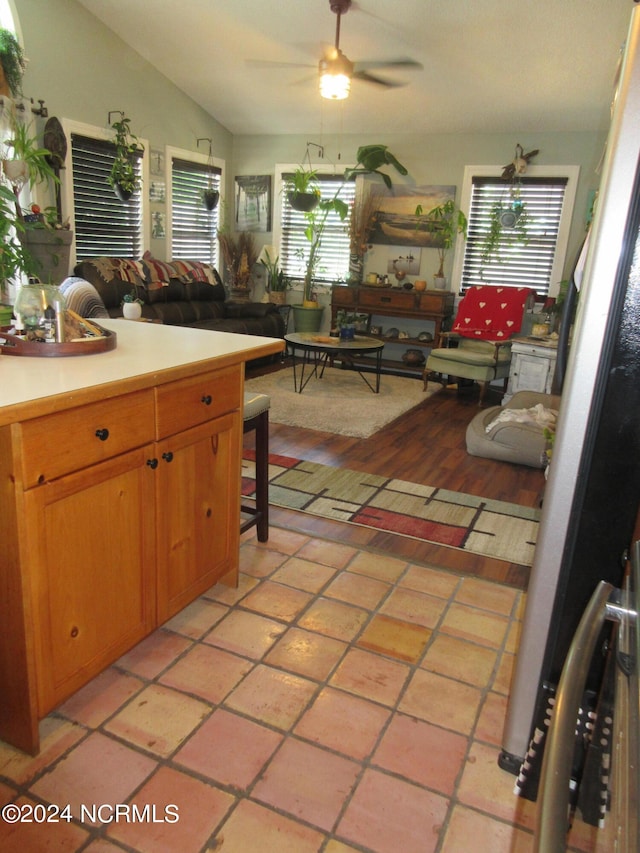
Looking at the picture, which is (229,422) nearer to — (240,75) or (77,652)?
(77,652)

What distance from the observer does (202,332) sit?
2.31 meters

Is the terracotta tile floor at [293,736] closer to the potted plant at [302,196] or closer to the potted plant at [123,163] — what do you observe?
the potted plant at [123,163]

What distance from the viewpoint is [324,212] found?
22.5ft

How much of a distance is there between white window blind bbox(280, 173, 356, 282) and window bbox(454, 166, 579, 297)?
1.33 metres

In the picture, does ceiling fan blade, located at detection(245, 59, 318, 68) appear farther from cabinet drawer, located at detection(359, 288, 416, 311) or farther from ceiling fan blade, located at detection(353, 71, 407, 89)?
cabinet drawer, located at detection(359, 288, 416, 311)

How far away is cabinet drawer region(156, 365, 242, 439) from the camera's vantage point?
1.74 m

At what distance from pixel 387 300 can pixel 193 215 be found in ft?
8.01

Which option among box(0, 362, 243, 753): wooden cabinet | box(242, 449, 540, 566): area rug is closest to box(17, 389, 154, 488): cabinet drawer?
box(0, 362, 243, 753): wooden cabinet

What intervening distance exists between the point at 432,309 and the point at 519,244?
1090mm

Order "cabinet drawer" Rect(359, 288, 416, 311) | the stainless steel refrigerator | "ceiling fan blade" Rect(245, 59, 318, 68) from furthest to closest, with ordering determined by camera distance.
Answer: "cabinet drawer" Rect(359, 288, 416, 311) → "ceiling fan blade" Rect(245, 59, 318, 68) → the stainless steel refrigerator

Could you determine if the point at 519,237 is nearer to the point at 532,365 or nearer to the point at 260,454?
the point at 532,365

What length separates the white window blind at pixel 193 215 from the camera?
21.5 feet

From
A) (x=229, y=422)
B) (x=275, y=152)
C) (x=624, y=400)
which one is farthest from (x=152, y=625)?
(x=275, y=152)

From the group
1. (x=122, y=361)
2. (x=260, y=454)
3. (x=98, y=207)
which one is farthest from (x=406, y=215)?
(x=122, y=361)
